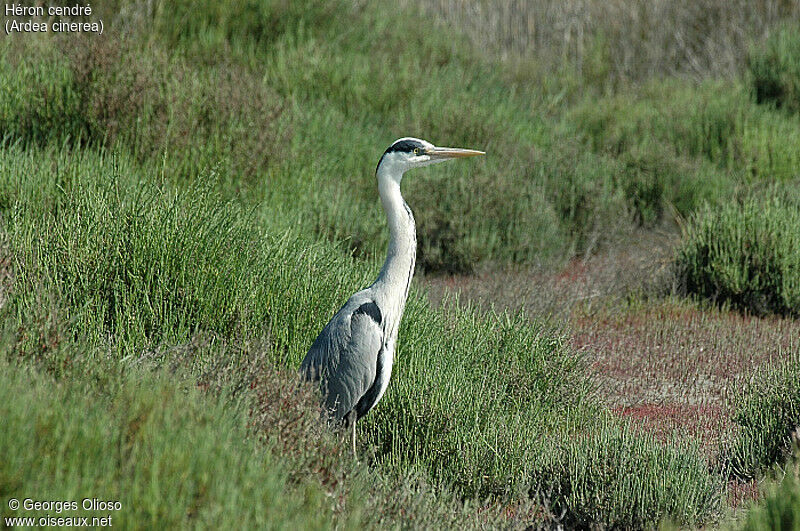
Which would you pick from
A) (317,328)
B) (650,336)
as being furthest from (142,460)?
(650,336)

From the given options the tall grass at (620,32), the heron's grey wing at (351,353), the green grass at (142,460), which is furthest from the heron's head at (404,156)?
the tall grass at (620,32)

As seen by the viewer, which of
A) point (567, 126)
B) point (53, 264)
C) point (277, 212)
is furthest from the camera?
point (567, 126)

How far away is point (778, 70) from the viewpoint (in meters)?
11.3

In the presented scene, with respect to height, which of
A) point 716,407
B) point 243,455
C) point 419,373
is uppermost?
point 243,455

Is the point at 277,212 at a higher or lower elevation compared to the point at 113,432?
lower

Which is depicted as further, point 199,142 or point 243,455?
point 199,142

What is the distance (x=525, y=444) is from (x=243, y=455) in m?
1.97

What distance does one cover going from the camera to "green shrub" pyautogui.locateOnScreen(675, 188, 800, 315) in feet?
24.2

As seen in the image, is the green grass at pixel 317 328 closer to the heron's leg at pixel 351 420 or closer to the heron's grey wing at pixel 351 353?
the heron's leg at pixel 351 420

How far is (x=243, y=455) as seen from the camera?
3.00 m

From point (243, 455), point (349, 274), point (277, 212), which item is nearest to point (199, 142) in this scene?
point (277, 212)

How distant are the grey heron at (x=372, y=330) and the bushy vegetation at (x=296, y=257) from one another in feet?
1.03

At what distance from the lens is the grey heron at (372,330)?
432cm

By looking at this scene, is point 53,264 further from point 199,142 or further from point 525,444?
point 199,142
